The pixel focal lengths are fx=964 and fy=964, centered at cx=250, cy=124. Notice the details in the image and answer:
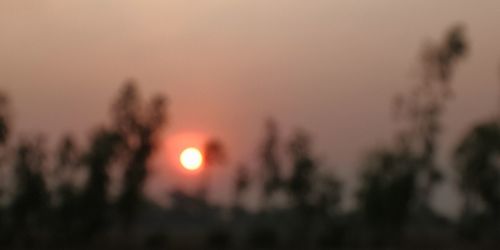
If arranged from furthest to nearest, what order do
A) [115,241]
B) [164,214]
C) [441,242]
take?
[164,214] < [115,241] < [441,242]

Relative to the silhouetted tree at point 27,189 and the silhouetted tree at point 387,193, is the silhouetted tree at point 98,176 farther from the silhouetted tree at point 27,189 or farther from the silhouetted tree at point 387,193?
the silhouetted tree at point 387,193

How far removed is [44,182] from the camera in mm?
51000

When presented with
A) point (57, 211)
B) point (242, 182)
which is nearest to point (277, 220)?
point (242, 182)

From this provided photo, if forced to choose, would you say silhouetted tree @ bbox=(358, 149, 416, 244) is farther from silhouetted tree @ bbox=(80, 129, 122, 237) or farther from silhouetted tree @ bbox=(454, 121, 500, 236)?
silhouetted tree @ bbox=(80, 129, 122, 237)

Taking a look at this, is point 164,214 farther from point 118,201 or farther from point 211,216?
point 118,201

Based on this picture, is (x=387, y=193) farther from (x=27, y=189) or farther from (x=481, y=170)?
(x=27, y=189)

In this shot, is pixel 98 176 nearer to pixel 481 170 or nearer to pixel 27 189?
pixel 27 189

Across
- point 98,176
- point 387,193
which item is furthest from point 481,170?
point 98,176

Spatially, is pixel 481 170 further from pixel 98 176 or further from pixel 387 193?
pixel 98 176

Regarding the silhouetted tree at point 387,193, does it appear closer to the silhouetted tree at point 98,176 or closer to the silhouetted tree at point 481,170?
the silhouetted tree at point 481,170

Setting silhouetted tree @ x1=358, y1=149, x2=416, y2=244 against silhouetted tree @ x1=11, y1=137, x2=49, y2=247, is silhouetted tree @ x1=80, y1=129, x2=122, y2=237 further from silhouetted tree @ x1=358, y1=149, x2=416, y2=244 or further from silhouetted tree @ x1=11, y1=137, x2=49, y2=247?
silhouetted tree @ x1=358, y1=149, x2=416, y2=244

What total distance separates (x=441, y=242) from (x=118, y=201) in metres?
17.3

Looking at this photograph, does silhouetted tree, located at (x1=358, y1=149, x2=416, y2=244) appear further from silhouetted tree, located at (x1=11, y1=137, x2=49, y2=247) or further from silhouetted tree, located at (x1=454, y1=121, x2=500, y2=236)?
silhouetted tree, located at (x1=11, y1=137, x2=49, y2=247)

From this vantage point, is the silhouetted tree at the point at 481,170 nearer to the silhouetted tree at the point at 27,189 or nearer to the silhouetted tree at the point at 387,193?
the silhouetted tree at the point at 387,193
